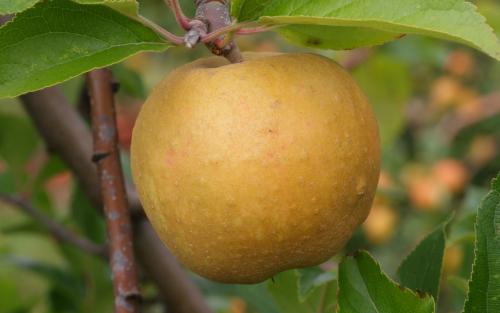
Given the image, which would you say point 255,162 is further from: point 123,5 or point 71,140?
point 71,140

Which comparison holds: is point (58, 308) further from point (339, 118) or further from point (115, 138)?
point (339, 118)

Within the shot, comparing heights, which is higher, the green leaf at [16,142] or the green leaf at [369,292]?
the green leaf at [16,142]

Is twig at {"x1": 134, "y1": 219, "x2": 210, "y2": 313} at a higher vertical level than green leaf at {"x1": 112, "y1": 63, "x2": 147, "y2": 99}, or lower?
lower

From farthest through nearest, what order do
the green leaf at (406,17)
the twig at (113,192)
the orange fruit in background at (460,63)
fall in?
Answer: the orange fruit in background at (460,63), the twig at (113,192), the green leaf at (406,17)

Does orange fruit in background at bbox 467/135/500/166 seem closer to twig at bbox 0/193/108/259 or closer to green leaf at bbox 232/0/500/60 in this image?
twig at bbox 0/193/108/259

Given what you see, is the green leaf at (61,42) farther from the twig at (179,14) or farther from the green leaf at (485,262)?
the green leaf at (485,262)

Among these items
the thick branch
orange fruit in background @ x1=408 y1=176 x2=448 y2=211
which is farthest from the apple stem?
orange fruit in background @ x1=408 y1=176 x2=448 y2=211

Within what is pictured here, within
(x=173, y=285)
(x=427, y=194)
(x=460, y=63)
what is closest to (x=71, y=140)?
(x=173, y=285)

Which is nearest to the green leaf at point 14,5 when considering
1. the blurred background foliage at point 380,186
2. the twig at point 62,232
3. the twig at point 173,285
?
the blurred background foliage at point 380,186
